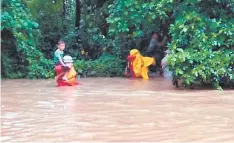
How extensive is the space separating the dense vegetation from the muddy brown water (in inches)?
28.3

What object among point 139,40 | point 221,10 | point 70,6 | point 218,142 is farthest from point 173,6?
point 70,6

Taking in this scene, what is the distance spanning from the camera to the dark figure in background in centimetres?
1300

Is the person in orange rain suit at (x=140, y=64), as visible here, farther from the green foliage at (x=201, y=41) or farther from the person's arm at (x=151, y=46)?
the green foliage at (x=201, y=41)

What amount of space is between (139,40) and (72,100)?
20.9 ft

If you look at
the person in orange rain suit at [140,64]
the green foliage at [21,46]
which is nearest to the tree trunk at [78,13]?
the green foliage at [21,46]

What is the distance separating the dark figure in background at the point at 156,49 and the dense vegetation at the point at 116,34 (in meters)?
0.27

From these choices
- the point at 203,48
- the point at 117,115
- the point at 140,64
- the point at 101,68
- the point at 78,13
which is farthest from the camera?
the point at 78,13

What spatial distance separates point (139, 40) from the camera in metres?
13.6

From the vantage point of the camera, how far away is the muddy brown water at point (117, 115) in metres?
4.69

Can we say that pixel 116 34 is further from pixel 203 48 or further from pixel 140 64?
pixel 203 48

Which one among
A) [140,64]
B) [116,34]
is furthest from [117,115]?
[116,34]

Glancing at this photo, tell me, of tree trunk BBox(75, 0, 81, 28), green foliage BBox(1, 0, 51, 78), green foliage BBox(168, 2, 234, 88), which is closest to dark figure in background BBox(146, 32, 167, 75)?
green foliage BBox(1, 0, 51, 78)

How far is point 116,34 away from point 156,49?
3.91ft

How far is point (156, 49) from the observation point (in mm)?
13141
